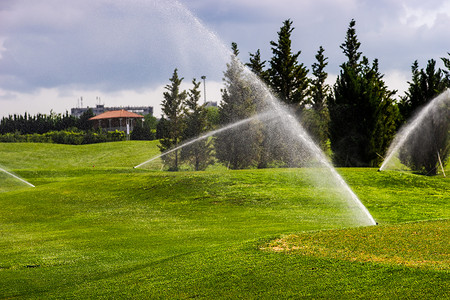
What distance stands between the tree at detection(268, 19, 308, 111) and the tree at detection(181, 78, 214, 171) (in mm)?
9321

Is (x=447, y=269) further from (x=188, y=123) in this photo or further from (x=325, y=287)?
(x=188, y=123)

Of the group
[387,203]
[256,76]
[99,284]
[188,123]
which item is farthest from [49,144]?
[99,284]

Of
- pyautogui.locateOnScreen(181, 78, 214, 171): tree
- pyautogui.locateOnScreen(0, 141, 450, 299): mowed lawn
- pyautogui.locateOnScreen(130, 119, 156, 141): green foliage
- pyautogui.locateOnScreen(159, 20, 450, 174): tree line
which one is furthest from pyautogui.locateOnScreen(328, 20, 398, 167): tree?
pyautogui.locateOnScreen(130, 119, 156, 141): green foliage

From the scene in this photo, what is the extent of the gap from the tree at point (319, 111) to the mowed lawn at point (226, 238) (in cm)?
2344

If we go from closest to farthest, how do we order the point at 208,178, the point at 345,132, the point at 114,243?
the point at 114,243 < the point at 208,178 < the point at 345,132

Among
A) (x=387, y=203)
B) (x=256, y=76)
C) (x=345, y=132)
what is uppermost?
(x=256, y=76)

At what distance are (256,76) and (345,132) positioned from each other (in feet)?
56.5

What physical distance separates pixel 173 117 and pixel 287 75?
47.9 ft

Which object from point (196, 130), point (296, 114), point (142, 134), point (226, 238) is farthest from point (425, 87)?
point (142, 134)

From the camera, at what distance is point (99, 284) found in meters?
9.60

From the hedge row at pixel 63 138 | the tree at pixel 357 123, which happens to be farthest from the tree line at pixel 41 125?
the tree at pixel 357 123

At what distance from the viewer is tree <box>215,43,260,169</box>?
48188 mm

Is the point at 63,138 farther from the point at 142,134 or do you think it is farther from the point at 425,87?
the point at 425,87

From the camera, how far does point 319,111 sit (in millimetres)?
65188
